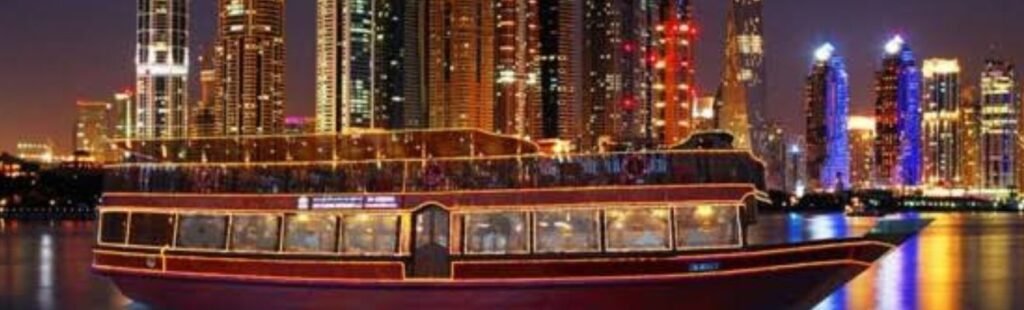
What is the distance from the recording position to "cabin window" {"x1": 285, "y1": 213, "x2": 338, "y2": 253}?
20.8m

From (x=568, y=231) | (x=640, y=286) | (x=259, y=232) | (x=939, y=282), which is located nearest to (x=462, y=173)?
(x=568, y=231)

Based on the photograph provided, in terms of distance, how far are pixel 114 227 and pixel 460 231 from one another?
6.68 metres

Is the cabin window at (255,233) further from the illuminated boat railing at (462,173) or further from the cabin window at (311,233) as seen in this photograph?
the illuminated boat railing at (462,173)

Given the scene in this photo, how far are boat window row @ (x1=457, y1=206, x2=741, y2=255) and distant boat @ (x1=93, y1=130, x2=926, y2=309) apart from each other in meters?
0.02

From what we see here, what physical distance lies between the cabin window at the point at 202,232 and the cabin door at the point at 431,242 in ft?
Answer: 11.7

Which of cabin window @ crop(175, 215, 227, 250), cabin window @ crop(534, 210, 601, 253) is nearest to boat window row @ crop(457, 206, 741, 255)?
cabin window @ crop(534, 210, 601, 253)

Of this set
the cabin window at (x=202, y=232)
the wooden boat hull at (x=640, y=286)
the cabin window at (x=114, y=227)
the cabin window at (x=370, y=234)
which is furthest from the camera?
the cabin window at (x=114, y=227)

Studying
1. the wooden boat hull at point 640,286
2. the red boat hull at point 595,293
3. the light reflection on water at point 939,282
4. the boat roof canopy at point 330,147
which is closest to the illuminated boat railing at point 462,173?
the boat roof canopy at point 330,147

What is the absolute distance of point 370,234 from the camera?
67.6 feet

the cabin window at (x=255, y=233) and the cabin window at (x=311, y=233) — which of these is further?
the cabin window at (x=255, y=233)

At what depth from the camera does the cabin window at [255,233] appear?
21.2 m

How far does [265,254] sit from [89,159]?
414 ft

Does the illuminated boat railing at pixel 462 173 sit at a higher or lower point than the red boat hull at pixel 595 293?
higher

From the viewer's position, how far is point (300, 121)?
25859mm
